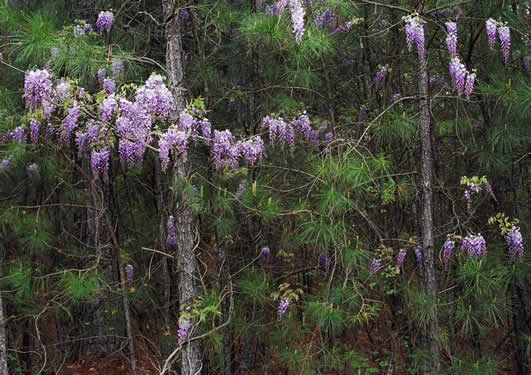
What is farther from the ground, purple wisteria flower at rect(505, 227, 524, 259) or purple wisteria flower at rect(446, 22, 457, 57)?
purple wisteria flower at rect(446, 22, 457, 57)

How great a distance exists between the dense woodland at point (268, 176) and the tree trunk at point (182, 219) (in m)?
0.01

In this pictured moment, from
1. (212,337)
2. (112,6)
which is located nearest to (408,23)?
(212,337)

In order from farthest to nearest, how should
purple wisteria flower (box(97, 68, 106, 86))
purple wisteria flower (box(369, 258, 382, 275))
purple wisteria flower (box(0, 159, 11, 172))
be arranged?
purple wisteria flower (box(0, 159, 11, 172)), purple wisteria flower (box(369, 258, 382, 275)), purple wisteria flower (box(97, 68, 106, 86))

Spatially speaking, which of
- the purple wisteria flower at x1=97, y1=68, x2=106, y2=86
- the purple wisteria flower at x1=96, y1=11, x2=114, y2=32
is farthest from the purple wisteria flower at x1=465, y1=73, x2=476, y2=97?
the purple wisteria flower at x1=96, y1=11, x2=114, y2=32

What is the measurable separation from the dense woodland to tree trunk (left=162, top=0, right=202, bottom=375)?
0.01 meters

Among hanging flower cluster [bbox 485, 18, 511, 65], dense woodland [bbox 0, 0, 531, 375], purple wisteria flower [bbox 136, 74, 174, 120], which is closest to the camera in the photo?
purple wisteria flower [bbox 136, 74, 174, 120]

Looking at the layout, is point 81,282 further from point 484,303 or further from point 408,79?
point 408,79

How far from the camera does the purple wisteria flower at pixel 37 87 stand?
9.76 ft

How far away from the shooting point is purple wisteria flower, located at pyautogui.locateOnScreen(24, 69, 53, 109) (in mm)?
2975

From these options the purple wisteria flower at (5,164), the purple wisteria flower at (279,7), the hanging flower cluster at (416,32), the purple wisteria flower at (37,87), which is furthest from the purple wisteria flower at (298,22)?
the purple wisteria flower at (5,164)

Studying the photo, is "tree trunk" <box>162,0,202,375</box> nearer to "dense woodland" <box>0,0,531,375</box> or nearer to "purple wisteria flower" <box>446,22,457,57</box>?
"dense woodland" <box>0,0,531,375</box>

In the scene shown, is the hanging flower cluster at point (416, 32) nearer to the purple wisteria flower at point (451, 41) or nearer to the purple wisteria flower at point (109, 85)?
the purple wisteria flower at point (451, 41)

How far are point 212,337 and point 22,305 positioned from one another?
2.59m

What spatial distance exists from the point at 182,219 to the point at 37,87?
109 centimetres
